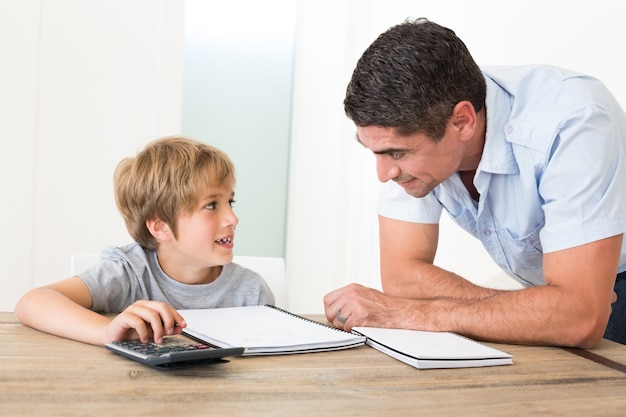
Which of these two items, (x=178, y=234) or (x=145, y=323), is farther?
(x=178, y=234)

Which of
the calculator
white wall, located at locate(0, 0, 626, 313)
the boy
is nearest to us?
the calculator

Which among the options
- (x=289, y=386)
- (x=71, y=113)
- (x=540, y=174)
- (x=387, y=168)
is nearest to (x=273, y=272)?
(x=387, y=168)

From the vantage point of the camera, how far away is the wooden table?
79 centimetres

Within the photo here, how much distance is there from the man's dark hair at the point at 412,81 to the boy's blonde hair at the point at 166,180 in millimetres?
341

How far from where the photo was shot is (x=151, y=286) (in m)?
1.52

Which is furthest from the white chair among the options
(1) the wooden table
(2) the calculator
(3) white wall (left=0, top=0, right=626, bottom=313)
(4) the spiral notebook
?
(3) white wall (left=0, top=0, right=626, bottom=313)

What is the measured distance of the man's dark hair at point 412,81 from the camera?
1441 millimetres

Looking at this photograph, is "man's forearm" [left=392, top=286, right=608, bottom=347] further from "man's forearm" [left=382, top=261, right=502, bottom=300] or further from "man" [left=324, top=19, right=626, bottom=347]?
"man's forearm" [left=382, top=261, right=502, bottom=300]

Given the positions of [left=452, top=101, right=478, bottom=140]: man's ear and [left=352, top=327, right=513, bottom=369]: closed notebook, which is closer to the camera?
[left=352, top=327, right=513, bottom=369]: closed notebook

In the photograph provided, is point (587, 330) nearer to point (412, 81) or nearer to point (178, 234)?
point (412, 81)

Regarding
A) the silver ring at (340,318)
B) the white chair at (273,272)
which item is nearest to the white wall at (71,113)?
the white chair at (273,272)

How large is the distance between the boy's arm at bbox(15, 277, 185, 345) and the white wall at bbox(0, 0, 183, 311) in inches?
78.9

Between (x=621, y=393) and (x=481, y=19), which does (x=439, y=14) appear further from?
(x=621, y=393)

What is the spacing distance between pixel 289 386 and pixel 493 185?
797mm
